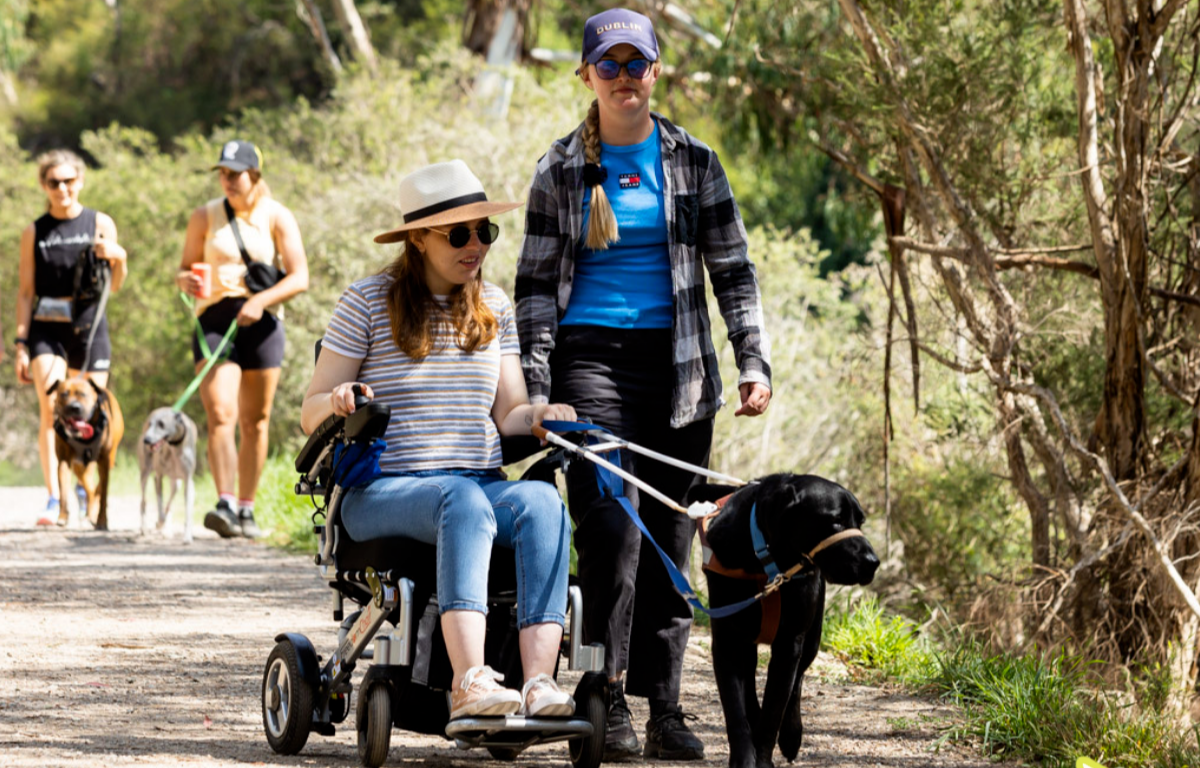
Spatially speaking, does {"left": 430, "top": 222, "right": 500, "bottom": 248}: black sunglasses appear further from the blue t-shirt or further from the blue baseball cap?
the blue baseball cap

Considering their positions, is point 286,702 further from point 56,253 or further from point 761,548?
point 56,253

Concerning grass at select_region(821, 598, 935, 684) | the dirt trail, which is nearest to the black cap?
the dirt trail

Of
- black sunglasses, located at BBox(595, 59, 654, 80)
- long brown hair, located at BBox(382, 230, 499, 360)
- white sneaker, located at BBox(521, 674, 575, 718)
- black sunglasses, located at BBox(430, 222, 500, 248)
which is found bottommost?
white sneaker, located at BBox(521, 674, 575, 718)

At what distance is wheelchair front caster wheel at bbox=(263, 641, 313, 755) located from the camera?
392 cm

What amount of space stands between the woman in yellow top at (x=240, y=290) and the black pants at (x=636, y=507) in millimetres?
4591

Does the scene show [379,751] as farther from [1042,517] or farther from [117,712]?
[1042,517]

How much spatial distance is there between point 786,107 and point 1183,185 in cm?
594

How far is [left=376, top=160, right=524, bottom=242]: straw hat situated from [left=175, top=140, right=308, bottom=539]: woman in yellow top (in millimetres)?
4602

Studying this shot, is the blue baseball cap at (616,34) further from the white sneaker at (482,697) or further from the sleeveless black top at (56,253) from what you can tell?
the sleeveless black top at (56,253)

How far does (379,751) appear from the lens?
3.73 metres

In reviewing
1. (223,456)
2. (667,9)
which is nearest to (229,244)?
(223,456)

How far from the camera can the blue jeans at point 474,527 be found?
3.68 metres

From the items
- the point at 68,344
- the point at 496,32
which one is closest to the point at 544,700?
the point at 68,344

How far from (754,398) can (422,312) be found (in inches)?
39.7
